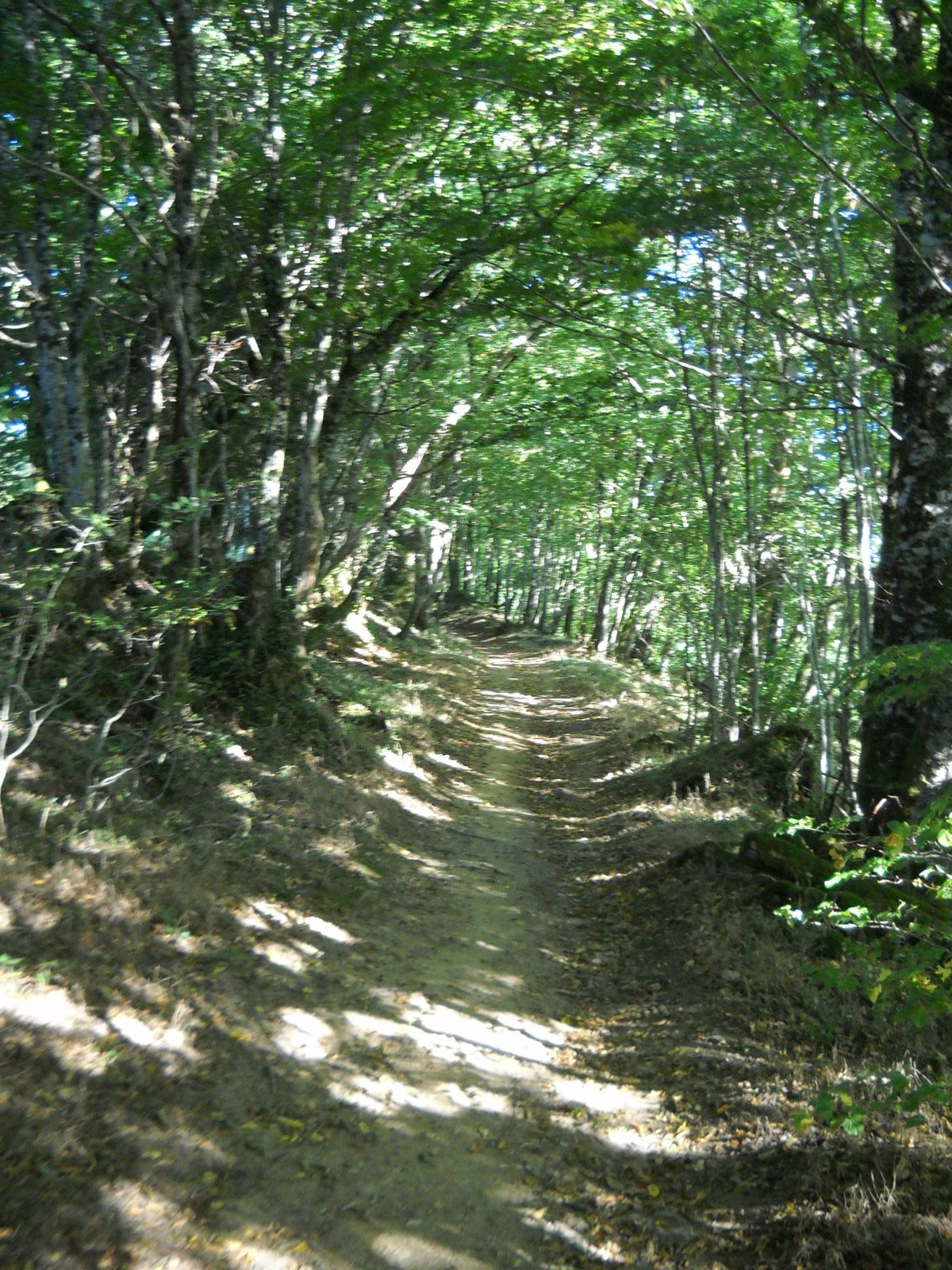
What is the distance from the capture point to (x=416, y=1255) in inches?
167

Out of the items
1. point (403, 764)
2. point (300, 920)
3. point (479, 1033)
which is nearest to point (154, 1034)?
point (479, 1033)

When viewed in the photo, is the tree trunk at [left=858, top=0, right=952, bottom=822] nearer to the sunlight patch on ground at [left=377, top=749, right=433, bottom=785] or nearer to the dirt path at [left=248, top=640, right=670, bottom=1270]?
the dirt path at [left=248, top=640, right=670, bottom=1270]

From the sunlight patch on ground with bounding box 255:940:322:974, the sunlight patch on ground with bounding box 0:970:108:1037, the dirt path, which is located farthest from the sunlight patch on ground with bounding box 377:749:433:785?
the sunlight patch on ground with bounding box 0:970:108:1037

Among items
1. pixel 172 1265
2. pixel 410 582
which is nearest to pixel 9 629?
pixel 172 1265

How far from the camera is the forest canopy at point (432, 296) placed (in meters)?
6.99

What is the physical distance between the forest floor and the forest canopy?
1409 millimetres

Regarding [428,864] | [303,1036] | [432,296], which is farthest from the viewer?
[432,296]

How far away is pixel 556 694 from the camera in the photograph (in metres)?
24.9

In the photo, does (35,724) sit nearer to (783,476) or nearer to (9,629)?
(9,629)

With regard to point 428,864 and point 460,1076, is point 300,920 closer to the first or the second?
point 460,1076

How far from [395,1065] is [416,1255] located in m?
1.67

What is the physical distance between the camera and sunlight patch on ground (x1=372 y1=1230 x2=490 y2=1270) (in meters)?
4.17

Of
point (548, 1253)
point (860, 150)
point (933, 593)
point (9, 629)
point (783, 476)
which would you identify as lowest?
point (548, 1253)

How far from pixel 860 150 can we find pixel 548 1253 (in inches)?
306
